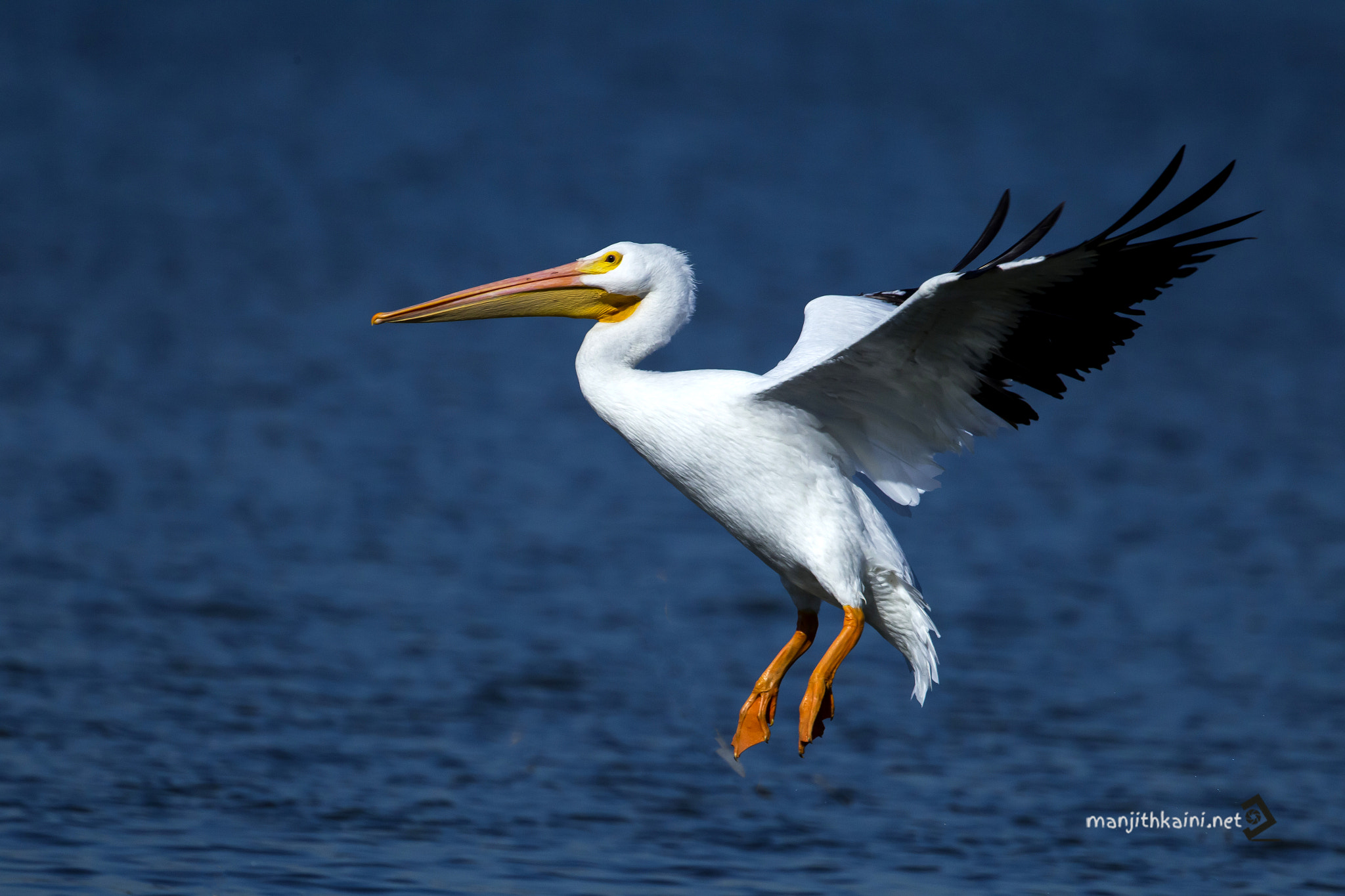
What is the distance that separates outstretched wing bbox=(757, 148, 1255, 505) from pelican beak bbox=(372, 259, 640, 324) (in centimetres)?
67

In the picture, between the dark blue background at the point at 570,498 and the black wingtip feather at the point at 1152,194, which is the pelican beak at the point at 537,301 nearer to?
the black wingtip feather at the point at 1152,194

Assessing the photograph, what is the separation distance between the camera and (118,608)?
10383mm

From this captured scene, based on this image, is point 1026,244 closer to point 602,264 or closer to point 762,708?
point 602,264

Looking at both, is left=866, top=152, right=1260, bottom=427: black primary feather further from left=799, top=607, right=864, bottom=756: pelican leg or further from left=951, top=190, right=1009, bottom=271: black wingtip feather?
left=799, top=607, right=864, bottom=756: pelican leg

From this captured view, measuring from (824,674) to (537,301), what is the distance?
164 centimetres

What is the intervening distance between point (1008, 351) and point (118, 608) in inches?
279

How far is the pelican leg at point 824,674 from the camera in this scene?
5.22 metres

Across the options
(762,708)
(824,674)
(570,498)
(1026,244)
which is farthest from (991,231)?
(570,498)

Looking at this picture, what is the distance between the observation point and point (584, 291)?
569 cm

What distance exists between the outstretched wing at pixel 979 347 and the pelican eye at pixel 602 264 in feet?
2.31

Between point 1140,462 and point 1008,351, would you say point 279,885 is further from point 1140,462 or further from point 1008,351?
point 1140,462

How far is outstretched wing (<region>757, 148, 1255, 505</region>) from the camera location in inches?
190

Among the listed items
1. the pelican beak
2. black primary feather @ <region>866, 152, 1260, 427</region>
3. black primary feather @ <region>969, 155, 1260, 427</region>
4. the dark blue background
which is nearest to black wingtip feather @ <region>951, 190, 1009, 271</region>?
black primary feather @ <region>866, 152, 1260, 427</region>

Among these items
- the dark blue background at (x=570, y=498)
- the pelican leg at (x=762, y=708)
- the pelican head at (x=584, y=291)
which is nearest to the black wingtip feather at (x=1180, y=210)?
the pelican head at (x=584, y=291)
